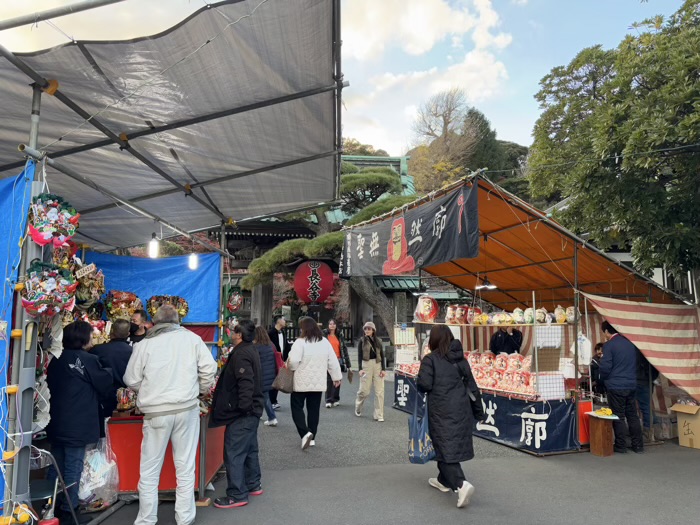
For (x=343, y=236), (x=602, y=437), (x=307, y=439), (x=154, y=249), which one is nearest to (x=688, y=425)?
(x=602, y=437)

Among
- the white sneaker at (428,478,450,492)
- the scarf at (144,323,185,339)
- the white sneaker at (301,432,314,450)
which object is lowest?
the white sneaker at (428,478,450,492)

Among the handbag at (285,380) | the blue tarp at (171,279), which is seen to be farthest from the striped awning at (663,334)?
the blue tarp at (171,279)

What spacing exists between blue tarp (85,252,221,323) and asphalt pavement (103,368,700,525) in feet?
7.32

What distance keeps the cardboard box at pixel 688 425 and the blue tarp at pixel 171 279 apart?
281 inches

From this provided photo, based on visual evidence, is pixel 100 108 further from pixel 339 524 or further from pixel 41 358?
pixel 339 524

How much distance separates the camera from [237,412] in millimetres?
4637

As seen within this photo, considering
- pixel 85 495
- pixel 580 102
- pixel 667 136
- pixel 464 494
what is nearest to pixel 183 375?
pixel 85 495

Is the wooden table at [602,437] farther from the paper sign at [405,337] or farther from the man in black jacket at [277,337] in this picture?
the man in black jacket at [277,337]

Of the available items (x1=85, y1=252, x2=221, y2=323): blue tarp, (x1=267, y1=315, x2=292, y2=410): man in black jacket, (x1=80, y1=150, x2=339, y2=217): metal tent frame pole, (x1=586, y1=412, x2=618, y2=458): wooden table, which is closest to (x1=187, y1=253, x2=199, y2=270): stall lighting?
(x1=85, y1=252, x2=221, y2=323): blue tarp

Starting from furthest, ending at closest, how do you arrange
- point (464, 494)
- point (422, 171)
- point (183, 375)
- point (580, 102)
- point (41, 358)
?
point (422, 171), point (580, 102), point (464, 494), point (183, 375), point (41, 358)

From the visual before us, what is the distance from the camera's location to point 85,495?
4.09 metres

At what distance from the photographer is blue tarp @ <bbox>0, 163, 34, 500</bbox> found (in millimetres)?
3287

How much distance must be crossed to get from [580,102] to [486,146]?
54.9ft

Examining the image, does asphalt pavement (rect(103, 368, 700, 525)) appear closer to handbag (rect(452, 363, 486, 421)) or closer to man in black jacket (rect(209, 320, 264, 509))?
man in black jacket (rect(209, 320, 264, 509))
